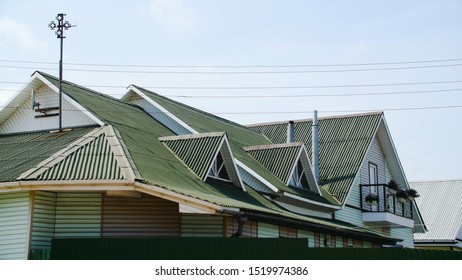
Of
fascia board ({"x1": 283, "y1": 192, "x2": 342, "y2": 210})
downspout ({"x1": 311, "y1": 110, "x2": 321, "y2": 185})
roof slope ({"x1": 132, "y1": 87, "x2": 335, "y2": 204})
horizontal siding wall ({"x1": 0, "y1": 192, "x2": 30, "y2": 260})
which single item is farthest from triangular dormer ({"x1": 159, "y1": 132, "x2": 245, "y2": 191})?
downspout ({"x1": 311, "y1": 110, "x2": 321, "y2": 185})

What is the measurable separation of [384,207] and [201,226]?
13.0 meters

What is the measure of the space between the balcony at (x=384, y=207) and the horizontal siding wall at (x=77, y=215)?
14049 mm

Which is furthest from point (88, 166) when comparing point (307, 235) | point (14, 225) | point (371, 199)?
point (371, 199)

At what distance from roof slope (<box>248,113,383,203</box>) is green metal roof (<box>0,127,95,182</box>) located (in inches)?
440

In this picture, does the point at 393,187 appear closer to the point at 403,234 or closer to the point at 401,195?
the point at 401,195

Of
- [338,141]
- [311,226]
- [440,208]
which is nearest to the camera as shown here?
[311,226]

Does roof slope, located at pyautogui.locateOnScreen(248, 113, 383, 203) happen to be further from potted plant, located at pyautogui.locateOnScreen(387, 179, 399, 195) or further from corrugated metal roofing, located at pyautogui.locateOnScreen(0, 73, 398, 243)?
corrugated metal roofing, located at pyautogui.locateOnScreen(0, 73, 398, 243)

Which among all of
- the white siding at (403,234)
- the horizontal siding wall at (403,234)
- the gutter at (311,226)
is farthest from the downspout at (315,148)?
the horizontal siding wall at (403,234)

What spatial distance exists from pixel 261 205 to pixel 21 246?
262 inches

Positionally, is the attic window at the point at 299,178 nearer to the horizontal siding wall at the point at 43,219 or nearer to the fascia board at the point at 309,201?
the fascia board at the point at 309,201

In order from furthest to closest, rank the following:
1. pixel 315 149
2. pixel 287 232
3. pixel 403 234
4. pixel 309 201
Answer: pixel 403 234 < pixel 315 149 < pixel 309 201 < pixel 287 232

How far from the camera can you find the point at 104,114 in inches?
820

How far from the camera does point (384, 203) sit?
28516 millimetres

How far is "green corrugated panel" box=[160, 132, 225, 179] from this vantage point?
19.8 meters
